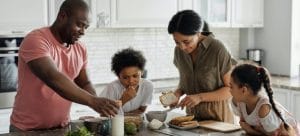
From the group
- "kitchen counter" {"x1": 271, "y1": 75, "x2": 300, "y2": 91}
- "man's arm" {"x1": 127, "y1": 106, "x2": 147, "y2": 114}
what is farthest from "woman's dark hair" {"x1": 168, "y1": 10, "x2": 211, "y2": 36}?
"kitchen counter" {"x1": 271, "y1": 75, "x2": 300, "y2": 91}

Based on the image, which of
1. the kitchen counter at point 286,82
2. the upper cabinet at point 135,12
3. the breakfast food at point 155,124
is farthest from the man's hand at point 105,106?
the kitchen counter at point 286,82

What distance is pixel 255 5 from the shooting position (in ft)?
16.9

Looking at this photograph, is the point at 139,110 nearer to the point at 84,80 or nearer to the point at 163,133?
the point at 84,80

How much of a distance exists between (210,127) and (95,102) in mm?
644

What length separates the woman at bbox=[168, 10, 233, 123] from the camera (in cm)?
249

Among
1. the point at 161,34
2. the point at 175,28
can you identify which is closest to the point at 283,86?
the point at 161,34

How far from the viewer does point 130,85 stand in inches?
107

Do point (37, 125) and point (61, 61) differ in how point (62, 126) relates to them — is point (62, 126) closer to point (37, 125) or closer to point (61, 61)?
point (37, 125)

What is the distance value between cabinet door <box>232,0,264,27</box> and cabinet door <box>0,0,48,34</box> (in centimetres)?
216

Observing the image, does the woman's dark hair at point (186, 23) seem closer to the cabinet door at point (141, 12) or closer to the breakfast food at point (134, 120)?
the breakfast food at point (134, 120)

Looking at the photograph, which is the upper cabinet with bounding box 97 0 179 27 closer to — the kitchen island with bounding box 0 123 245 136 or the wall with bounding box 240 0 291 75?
the wall with bounding box 240 0 291 75

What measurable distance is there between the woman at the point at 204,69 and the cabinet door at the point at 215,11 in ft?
6.67

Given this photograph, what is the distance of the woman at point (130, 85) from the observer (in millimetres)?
2709

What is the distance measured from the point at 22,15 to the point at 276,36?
113 inches
